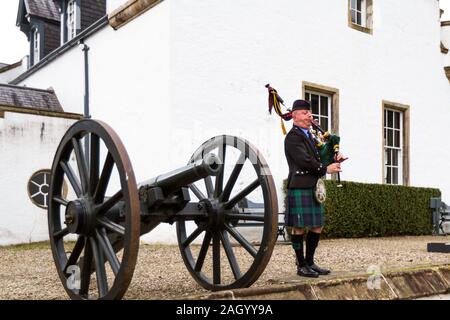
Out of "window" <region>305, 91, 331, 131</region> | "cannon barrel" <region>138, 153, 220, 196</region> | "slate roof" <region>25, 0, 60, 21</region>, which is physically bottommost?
"cannon barrel" <region>138, 153, 220, 196</region>

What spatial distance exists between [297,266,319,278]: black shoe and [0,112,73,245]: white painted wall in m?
7.70

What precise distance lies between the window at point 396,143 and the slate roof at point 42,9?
10.1 metres

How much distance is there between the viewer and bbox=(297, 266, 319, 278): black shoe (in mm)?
4493

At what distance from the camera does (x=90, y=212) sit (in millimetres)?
3713

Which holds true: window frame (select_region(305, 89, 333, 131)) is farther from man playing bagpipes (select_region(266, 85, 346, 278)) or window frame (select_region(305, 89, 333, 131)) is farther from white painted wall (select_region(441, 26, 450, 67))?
man playing bagpipes (select_region(266, 85, 346, 278))

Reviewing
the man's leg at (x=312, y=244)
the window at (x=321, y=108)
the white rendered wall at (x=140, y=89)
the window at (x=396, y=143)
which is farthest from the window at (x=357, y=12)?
the man's leg at (x=312, y=244)

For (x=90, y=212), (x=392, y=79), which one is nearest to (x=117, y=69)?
(x=392, y=79)

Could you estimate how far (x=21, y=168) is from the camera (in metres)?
11.0

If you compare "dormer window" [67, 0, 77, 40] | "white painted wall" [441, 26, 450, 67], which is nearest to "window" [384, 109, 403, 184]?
"white painted wall" [441, 26, 450, 67]

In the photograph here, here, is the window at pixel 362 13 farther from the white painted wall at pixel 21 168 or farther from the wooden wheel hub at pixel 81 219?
the wooden wheel hub at pixel 81 219

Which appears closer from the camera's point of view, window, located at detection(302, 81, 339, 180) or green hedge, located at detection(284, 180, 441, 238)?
green hedge, located at detection(284, 180, 441, 238)

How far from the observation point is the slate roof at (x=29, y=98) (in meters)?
13.3

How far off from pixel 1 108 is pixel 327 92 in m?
6.53
